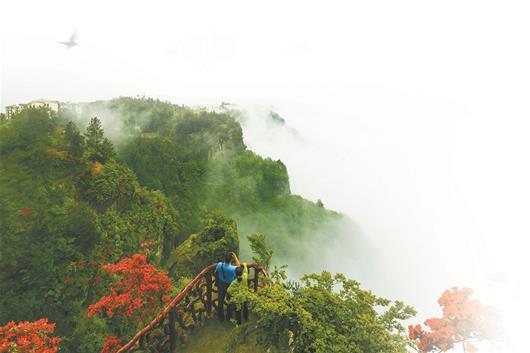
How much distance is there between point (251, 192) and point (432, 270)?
36.1m

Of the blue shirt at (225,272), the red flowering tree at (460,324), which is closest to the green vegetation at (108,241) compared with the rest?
the blue shirt at (225,272)

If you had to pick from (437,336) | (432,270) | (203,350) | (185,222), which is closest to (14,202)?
(203,350)

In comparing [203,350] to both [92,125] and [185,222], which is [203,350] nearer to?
[92,125]

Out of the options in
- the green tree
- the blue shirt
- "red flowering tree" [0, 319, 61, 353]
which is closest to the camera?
the blue shirt

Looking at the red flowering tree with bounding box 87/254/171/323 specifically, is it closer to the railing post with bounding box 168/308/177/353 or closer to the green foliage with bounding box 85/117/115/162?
the railing post with bounding box 168/308/177/353

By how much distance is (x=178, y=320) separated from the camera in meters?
7.90

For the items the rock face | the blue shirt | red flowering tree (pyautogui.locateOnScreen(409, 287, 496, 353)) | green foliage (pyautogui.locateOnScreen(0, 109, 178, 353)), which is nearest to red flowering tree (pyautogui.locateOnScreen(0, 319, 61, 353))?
green foliage (pyautogui.locateOnScreen(0, 109, 178, 353))

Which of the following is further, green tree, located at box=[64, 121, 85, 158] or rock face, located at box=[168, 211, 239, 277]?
rock face, located at box=[168, 211, 239, 277]

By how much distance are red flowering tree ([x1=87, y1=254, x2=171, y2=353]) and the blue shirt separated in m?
4.99

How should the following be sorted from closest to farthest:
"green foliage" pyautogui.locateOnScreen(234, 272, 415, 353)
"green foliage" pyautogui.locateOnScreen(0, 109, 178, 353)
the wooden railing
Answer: "green foliage" pyautogui.locateOnScreen(234, 272, 415, 353) → the wooden railing → "green foliage" pyautogui.locateOnScreen(0, 109, 178, 353)

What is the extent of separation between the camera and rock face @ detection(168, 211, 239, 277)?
18.9m

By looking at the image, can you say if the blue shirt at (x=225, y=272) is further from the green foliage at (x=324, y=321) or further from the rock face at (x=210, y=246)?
the rock face at (x=210, y=246)

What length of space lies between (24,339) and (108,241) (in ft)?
22.8

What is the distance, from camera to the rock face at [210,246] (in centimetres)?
1886
